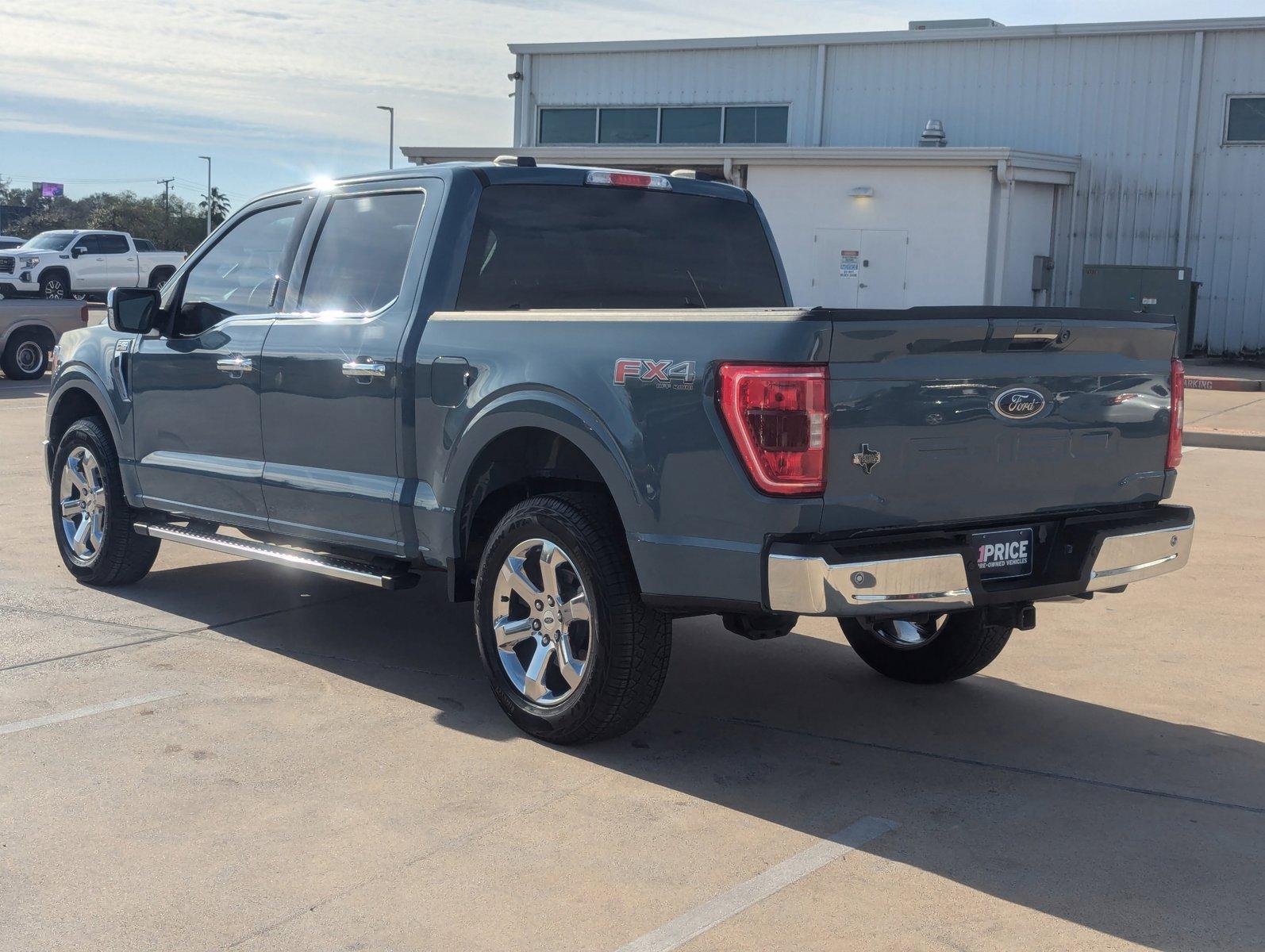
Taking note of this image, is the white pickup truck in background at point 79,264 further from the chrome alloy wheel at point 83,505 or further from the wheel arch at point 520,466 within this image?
the wheel arch at point 520,466

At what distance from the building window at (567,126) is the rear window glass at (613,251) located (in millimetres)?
28304

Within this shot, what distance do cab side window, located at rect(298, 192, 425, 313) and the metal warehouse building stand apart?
799 inches

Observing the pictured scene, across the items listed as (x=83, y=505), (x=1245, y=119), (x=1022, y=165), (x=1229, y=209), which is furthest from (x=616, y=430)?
(x=1245, y=119)

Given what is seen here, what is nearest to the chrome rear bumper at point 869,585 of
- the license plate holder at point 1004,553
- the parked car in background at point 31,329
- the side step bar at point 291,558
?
the license plate holder at point 1004,553

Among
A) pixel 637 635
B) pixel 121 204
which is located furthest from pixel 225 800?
pixel 121 204

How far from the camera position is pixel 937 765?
16.5ft

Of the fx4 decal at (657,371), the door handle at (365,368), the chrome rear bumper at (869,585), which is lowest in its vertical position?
the chrome rear bumper at (869,585)

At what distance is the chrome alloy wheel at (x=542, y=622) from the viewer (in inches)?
199

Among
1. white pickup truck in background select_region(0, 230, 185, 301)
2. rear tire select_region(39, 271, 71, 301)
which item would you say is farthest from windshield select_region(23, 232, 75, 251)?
rear tire select_region(39, 271, 71, 301)

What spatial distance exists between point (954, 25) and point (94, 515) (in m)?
26.6

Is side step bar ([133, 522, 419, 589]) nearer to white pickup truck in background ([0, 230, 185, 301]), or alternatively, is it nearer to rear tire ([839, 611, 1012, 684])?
rear tire ([839, 611, 1012, 684])

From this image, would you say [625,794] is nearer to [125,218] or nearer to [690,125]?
[690,125]

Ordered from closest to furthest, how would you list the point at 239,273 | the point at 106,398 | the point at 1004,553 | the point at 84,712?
the point at 1004,553 → the point at 84,712 → the point at 239,273 → the point at 106,398

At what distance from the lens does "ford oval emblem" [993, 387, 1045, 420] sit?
461cm
